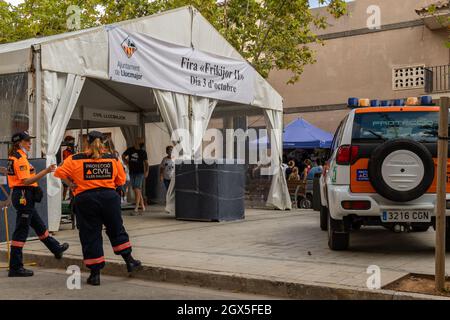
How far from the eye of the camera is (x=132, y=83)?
37.1 feet

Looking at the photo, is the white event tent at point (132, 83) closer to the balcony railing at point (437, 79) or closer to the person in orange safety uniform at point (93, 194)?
the person in orange safety uniform at point (93, 194)

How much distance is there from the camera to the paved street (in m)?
5.75

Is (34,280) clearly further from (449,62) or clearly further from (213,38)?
(449,62)

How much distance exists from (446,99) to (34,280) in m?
5.06

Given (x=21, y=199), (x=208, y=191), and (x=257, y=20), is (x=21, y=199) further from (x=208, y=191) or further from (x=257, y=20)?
(x=257, y=20)

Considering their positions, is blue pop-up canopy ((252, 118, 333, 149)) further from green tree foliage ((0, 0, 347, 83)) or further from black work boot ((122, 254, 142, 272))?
black work boot ((122, 254, 142, 272))

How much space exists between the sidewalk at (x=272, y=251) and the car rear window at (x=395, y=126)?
1597 mm

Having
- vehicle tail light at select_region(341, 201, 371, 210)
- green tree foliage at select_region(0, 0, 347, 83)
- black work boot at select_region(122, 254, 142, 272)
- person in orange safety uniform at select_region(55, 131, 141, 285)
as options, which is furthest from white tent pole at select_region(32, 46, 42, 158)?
green tree foliage at select_region(0, 0, 347, 83)

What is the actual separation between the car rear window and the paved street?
2.86 m

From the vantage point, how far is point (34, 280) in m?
6.74

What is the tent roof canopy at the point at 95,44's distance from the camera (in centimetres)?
973

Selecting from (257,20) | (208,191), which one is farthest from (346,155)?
(257,20)
